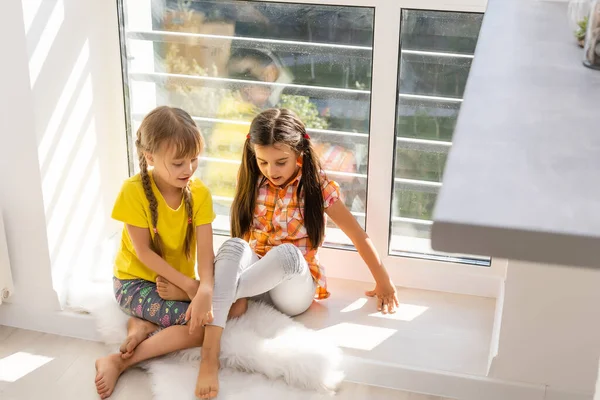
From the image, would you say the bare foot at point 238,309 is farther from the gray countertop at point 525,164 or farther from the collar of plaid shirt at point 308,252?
the gray countertop at point 525,164

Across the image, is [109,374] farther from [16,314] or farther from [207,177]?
[207,177]

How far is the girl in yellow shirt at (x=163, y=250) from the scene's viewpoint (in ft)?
6.13

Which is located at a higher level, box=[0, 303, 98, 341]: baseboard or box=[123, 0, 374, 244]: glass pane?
box=[123, 0, 374, 244]: glass pane

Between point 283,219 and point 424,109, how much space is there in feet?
1.60

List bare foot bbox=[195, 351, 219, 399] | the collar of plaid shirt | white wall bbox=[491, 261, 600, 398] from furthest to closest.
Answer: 1. the collar of plaid shirt
2. bare foot bbox=[195, 351, 219, 399]
3. white wall bbox=[491, 261, 600, 398]

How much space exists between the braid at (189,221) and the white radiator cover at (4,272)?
0.47 metres

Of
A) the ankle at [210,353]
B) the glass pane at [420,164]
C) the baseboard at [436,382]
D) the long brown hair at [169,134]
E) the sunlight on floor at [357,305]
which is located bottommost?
the baseboard at [436,382]

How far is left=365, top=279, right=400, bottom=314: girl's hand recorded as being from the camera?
2.12m

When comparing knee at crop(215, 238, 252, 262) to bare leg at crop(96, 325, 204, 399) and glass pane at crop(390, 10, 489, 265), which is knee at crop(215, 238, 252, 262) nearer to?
bare leg at crop(96, 325, 204, 399)

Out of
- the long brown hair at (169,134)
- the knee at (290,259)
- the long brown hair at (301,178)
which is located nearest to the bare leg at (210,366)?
the knee at (290,259)

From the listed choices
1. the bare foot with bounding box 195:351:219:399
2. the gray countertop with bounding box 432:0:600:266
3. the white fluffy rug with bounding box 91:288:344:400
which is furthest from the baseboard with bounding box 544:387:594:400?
the gray countertop with bounding box 432:0:600:266

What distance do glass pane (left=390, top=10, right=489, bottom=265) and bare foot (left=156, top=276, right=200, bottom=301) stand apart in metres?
0.64

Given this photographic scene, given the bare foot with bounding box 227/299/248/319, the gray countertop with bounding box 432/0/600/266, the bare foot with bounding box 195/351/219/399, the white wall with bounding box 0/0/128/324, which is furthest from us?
the bare foot with bounding box 227/299/248/319

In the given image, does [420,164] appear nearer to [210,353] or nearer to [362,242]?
[362,242]
